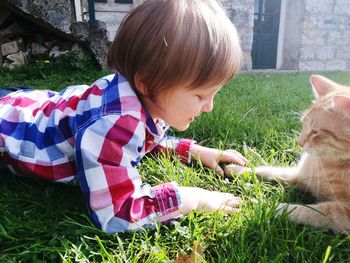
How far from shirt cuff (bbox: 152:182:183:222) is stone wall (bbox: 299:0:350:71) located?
6.56 metres

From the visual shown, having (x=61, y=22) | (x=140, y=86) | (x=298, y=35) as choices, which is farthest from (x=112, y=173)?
(x=298, y=35)

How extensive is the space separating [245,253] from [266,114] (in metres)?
1.66

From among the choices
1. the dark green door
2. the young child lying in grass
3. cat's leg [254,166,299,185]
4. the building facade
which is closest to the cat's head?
cat's leg [254,166,299,185]

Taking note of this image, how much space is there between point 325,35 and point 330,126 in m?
6.61

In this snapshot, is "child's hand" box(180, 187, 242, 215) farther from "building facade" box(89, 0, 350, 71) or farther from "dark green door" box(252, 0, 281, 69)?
"dark green door" box(252, 0, 281, 69)

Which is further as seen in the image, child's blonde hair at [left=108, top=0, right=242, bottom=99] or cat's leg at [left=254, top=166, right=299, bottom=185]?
cat's leg at [left=254, top=166, right=299, bottom=185]

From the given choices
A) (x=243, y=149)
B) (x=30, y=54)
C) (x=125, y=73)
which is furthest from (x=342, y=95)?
(x=30, y=54)

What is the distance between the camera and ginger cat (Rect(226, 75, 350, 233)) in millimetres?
1116

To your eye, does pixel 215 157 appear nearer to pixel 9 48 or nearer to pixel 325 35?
pixel 9 48

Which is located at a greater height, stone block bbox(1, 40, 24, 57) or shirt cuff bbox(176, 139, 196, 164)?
stone block bbox(1, 40, 24, 57)

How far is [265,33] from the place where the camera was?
7273mm

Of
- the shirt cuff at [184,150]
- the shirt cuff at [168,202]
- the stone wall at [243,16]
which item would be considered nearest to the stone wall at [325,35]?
the stone wall at [243,16]

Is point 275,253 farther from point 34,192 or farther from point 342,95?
point 34,192

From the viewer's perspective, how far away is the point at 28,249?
99cm
